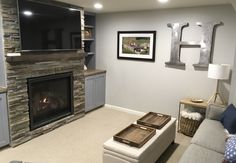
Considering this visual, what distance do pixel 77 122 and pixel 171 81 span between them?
2.11 metres

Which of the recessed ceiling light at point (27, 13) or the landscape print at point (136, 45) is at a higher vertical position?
the recessed ceiling light at point (27, 13)

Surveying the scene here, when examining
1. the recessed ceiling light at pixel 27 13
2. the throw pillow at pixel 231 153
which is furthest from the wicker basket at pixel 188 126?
the recessed ceiling light at pixel 27 13

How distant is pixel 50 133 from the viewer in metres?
3.59

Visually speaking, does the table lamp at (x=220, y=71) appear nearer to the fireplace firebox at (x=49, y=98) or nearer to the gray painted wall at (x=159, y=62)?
the gray painted wall at (x=159, y=62)

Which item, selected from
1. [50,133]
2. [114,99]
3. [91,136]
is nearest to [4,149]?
[50,133]

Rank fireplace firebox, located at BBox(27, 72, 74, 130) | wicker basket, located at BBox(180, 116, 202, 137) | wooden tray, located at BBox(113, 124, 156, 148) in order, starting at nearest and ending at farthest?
1. wooden tray, located at BBox(113, 124, 156, 148)
2. fireplace firebox, located at BBox(27, 72, 74, 130)
3. wicker basket, located at BBox(180, 116, 202, 137)

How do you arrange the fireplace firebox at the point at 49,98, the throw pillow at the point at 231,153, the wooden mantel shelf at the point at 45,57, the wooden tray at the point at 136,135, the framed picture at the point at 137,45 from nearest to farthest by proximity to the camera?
the throw pillow at the point at 231,153 < the wooden tray at the point at 136,135 < the wooden mantel shelf at the point at 45,57 < the fireplace firebox at the point at 49,98 < the framed picture at the point at 137,45

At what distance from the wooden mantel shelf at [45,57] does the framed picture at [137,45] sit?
1.00m

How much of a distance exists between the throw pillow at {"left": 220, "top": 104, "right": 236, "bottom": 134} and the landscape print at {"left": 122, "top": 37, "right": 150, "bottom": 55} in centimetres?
201

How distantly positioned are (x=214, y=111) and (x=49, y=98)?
9.40 feet

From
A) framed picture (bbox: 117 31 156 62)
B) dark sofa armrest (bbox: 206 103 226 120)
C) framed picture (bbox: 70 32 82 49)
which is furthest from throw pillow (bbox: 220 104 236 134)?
framed picture (bbox: 70 32 82 49)

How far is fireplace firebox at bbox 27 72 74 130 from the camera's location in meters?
3.37

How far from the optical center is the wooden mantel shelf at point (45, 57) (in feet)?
9.65

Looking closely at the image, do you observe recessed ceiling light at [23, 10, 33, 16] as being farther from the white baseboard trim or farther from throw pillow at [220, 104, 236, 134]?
throw pillow at [220, 104, 236, 134]
